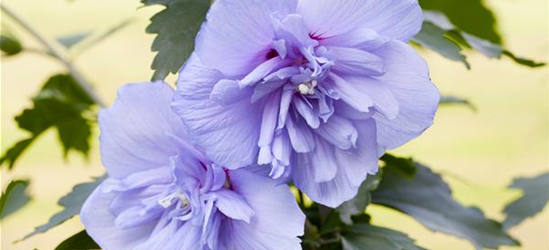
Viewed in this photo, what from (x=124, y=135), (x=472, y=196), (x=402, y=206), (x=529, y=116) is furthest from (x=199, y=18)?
(x=529, y=116)

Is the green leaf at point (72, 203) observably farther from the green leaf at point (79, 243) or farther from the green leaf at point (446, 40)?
the green leaf at point (446, 40)

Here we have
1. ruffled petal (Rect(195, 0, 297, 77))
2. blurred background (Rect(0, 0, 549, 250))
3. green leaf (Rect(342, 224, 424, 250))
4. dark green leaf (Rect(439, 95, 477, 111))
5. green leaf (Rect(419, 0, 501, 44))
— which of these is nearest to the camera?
ruffled petal (Rect(195, 0, 297, 77))

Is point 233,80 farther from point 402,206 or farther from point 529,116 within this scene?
point 529,116

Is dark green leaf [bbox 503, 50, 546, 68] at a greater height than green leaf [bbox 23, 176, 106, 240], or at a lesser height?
greater

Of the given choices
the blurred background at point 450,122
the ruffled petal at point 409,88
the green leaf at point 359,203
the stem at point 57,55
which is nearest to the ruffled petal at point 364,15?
the ruffled petal at point 409,88

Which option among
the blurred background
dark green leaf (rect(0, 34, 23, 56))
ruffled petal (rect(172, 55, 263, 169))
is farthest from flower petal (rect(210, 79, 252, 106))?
the blurred background

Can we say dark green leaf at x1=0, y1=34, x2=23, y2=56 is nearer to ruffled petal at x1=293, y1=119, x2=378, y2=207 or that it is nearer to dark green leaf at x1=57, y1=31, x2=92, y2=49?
dark green leaf at x1=57, y1=31, x2=92, y2=49

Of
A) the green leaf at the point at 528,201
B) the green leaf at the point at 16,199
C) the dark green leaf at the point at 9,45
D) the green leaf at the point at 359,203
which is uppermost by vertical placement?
the dark green leaf at the point at 9,45
